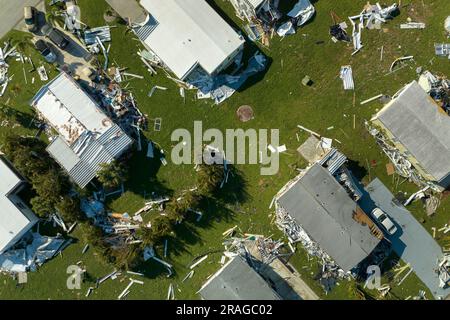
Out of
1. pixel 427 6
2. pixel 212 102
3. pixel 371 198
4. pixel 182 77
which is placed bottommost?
pixel 371 198

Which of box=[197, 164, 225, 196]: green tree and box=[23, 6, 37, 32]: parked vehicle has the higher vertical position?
box=[23, 6, 37, 32]: parked vehicle

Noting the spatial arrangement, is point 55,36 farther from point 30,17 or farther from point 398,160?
point 398,160

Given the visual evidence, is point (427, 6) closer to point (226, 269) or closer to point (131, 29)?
point (131, 29)

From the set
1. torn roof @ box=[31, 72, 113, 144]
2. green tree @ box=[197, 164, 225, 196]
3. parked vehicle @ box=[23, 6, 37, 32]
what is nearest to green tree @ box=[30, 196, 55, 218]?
torn roof @ box=[31, 72, 113, 144]

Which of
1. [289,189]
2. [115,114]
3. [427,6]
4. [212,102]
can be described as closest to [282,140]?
[289,189]

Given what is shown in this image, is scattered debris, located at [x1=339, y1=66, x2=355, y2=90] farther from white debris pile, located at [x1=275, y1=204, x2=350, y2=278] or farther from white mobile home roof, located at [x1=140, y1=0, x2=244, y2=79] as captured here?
white debris pile, located at [x1=275, y1=204, x2=350, y2=278]
